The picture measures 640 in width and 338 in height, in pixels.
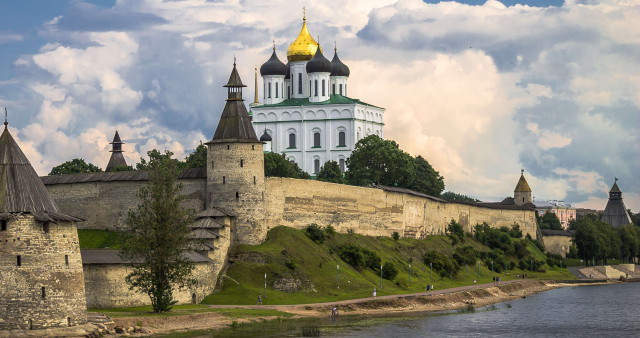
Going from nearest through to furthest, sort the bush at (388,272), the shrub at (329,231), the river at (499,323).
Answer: the river at (499,323) → the bush at (388,272) → the shrub at (329,231)

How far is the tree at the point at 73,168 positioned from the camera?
90.8 m

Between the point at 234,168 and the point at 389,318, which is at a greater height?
the point at 234,168

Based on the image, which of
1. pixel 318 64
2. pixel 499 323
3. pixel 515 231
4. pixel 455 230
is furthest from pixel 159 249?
pixel 318 64

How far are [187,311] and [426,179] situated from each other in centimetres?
6115

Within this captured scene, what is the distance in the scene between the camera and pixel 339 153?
12225 centimetres

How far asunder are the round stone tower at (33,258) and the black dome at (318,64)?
78.4m

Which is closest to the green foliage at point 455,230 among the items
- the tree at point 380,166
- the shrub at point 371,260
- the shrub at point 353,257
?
the tree at point 380,166

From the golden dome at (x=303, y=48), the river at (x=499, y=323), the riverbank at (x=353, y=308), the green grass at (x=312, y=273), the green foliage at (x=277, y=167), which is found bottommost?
the river at (x=499, y=323)

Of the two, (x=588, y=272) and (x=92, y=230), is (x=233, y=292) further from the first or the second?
(x=588, y=272)

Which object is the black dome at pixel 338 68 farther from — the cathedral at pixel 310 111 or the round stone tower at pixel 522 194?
the round stone tower at pixel 522 194

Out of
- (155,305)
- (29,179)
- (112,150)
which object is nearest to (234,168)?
(155,305)

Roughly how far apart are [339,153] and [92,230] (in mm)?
54741

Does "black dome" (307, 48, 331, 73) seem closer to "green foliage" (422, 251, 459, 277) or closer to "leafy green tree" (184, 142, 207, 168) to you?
"leafy green tree" (184, 142, 207, 168)

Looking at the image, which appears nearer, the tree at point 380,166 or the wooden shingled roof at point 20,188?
the wooden shingled roof at point 20,188
